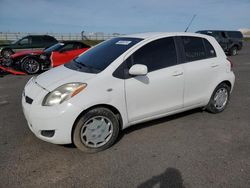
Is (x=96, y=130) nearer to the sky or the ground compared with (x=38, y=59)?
nearer to the ground

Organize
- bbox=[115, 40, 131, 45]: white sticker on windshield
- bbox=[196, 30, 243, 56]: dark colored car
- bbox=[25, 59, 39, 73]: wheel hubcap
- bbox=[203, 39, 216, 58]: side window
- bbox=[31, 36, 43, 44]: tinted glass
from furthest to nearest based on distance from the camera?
1. bbox=[196, 30, 243, 56]: dark colored car
2. bbox=[31, 36, 43, 44]: tinted glass
3. bbox=[25, 59, 39, 73]: wheel hubcap
4. bbox=[203, 39, 216, 58]: side window
5. bbox=[115, 40, 131, 45]: white sticker on windshield

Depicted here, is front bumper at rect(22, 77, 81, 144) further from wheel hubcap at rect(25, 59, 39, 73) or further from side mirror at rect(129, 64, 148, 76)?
wheel hubcap at rect(25, 59, 39, 73)

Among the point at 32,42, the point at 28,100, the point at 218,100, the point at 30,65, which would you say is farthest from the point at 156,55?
the point at 32,42

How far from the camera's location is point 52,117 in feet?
11.0

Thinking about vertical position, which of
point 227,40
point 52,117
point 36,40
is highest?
point 36,40

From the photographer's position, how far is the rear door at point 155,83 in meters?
3.85

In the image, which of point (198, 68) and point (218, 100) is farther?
point (218, 100)

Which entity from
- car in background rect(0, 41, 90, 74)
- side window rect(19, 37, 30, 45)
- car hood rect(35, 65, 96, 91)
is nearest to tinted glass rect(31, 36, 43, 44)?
side window rect(19, 37, 30, 45)

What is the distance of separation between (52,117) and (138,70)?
136 cm

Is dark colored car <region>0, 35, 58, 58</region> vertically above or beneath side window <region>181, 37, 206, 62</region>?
above

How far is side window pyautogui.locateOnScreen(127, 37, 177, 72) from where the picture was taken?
13.0 ft

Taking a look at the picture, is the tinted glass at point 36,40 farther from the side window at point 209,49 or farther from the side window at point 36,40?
the side window at point 209,49

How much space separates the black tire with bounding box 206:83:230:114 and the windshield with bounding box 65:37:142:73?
2.02 m

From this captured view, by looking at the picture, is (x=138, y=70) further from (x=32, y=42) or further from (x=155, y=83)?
(x=32, y=42)
